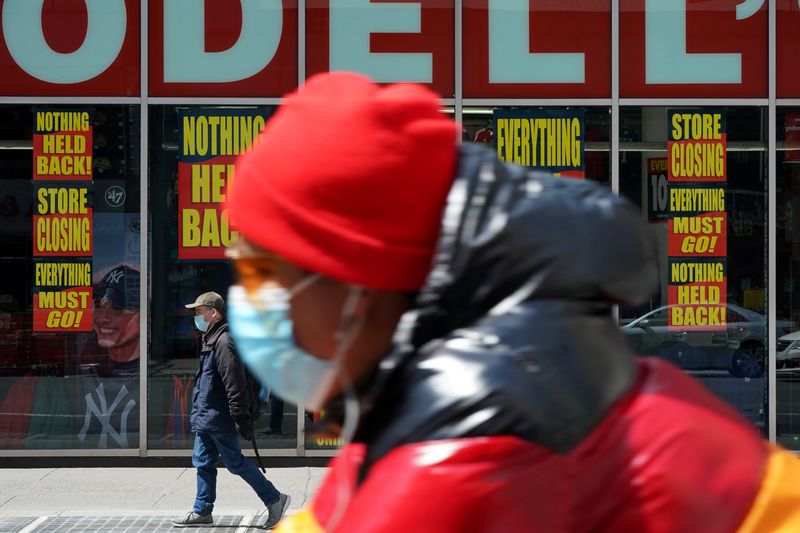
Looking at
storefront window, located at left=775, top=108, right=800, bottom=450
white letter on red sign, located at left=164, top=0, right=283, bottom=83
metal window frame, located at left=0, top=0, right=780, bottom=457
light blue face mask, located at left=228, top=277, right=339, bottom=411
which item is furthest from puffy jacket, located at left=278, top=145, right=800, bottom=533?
storefront window, located at left=775, top=108, right=800, bottom=450

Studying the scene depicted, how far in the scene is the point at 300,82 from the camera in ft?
31.6

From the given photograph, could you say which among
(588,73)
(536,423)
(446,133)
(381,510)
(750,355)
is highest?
(588,73)

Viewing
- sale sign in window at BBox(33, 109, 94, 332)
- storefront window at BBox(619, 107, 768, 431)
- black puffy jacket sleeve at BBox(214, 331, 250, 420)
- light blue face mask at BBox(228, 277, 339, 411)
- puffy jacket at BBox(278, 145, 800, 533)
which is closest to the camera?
puffy jacket at BBox(278, 145, 800, 533)

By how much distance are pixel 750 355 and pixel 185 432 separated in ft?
18.5

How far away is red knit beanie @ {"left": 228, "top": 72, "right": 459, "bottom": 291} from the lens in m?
1.25

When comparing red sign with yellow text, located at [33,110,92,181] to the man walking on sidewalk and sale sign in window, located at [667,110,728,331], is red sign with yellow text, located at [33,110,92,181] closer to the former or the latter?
the man walking on sidewalk

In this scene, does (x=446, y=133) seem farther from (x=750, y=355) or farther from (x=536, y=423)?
(x=750, y=355)

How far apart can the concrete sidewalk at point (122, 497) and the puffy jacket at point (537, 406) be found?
Result: 6481 mm

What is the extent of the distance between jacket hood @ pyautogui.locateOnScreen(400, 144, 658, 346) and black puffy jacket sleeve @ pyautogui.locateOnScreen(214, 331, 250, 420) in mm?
6196

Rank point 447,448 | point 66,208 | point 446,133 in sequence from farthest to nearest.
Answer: point 66,208 → point 446,133 → point 447,448

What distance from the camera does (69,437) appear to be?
9.70m

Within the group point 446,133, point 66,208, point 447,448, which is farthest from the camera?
point 66,208

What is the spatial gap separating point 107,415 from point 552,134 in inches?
203

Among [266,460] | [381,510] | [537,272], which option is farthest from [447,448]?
[266,460]
